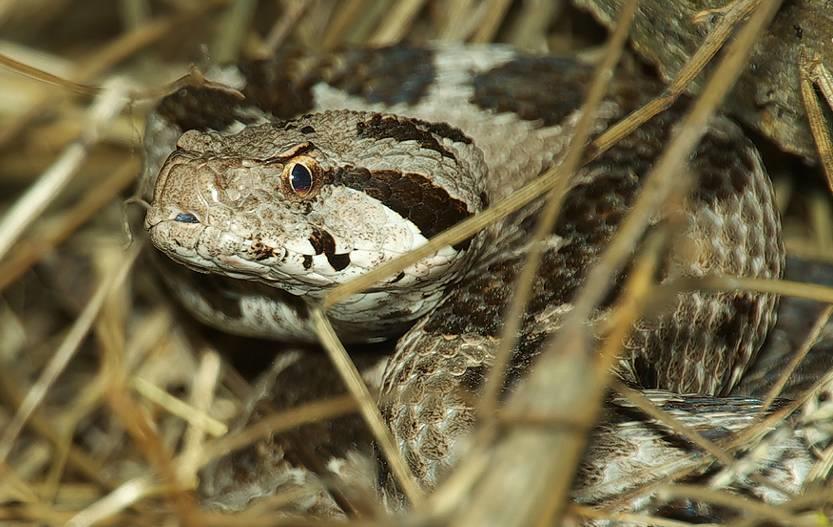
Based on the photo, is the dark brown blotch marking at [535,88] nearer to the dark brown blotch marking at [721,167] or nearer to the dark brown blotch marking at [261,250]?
the dark brown blotch marking at [721,167]

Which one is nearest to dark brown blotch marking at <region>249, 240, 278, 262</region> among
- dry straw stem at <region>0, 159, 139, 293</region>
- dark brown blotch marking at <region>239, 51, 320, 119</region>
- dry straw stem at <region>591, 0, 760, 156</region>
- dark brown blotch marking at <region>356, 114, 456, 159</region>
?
dark brown blotch marking at <region>356, 114, 456, 159</region>

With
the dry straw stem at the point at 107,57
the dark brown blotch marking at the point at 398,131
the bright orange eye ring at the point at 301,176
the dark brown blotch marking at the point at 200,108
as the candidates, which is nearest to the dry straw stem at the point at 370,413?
the bright orange eye ring at the point at 301,176

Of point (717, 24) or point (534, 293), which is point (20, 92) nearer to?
point (534, 293)

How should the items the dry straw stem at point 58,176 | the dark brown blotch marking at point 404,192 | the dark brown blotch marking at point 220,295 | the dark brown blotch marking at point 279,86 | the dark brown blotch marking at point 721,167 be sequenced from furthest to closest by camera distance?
the dry straw stem at point 58,176 → the dark brown blotch marking at point 279,86 → the dark brown blotch marking at point 220,295 → the dark brown blotch marking at point 721,167 → the dark brown blotch marking at point 404,192

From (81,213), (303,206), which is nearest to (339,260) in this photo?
(303,206)

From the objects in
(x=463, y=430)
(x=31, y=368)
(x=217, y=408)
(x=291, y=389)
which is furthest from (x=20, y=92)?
(x=463, y=430)

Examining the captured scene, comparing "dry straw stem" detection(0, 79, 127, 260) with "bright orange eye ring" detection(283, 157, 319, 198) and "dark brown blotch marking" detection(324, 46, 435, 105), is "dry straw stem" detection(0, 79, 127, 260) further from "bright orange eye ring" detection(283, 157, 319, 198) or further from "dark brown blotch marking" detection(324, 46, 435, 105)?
"bright orange eye ring" detection(283, 157, 319, 198)

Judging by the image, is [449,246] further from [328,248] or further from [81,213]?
[81,213]
